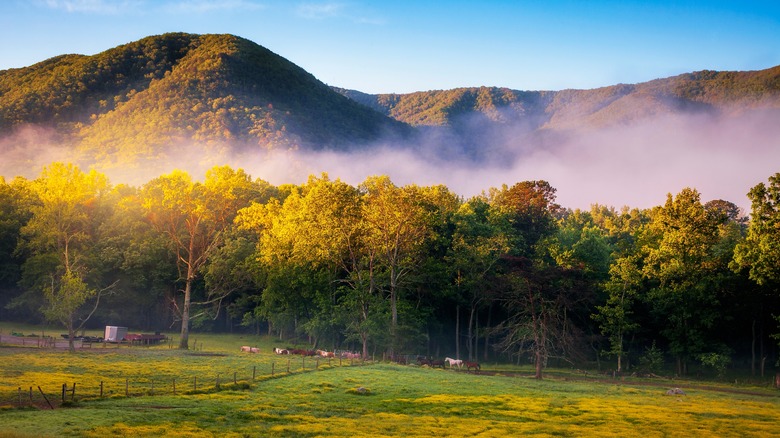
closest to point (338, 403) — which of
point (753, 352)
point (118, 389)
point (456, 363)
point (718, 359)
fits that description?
point (118, 389)

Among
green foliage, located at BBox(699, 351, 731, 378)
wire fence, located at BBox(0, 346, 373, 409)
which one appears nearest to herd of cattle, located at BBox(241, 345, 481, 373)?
wire fence, located at BBox(0, 346, 373, 409)

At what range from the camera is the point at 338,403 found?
155 feet

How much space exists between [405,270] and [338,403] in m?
49.5

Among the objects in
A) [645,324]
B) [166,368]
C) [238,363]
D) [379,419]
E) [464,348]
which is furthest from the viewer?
[464,348]

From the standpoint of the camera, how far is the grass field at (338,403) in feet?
119

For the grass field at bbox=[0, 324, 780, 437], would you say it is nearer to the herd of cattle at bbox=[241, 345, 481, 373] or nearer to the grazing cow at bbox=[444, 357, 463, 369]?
the herd of cattle at bbox=[241, 345, 481, 373]

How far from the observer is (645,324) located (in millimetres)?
95750

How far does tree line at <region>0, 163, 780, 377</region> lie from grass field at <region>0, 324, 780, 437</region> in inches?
538

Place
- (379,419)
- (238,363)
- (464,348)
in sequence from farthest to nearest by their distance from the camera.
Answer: (464,348), (238,363), (379,419)

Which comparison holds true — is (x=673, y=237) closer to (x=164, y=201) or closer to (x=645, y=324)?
(x=645, y=324)

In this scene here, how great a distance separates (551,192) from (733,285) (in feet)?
133

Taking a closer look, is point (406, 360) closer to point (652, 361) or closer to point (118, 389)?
point (652, 361)

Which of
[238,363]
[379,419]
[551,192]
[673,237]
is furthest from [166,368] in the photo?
[551,192]

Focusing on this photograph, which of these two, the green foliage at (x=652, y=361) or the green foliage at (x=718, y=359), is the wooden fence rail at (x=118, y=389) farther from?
the green foliage at (x=718, y=359)
